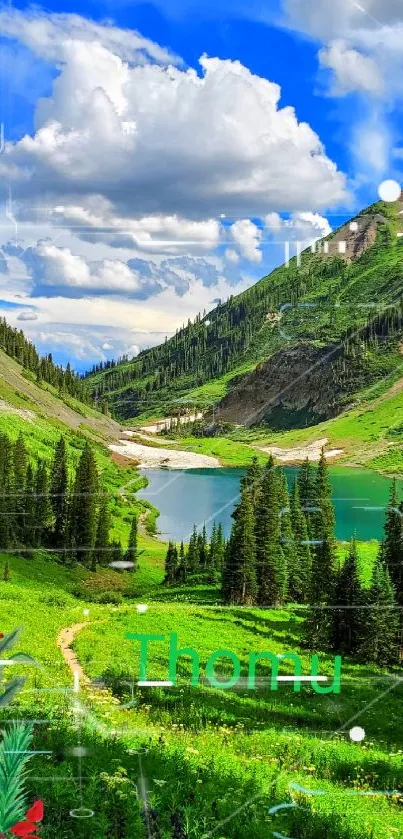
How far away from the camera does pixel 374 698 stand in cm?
1820

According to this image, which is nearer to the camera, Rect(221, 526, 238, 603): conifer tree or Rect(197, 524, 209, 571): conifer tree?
Rect(221, 526, 238, 603): conifer tree

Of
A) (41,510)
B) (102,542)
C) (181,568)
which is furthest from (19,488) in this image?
(181,568)

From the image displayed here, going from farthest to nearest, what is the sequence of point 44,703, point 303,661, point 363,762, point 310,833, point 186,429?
1. point 186,429
2. point 303,661
3. point 363,762
4. point 44,703
5. point 310,833

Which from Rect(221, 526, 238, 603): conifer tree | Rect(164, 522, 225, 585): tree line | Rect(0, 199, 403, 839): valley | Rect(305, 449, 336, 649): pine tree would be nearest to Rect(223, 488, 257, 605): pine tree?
Rect(221, 526, 238, 603): conifer tree

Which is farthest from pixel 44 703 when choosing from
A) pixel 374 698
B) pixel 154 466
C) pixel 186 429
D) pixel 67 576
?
pixel 186 429

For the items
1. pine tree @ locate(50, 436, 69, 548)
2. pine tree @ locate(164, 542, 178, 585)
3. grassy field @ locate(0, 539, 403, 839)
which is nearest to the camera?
grassy field @ locate(0, 539, 403, 839)

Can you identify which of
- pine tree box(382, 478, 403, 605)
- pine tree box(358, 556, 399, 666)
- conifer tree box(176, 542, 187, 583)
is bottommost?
conifer tree box(176, 542, 187, 583)

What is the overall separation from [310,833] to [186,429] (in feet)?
612

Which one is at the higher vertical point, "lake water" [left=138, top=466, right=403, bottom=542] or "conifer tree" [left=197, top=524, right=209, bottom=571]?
"lake water" [left=138, top=466, right=403, bottom=542]

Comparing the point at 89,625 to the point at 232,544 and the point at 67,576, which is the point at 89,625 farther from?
the point at 67,576

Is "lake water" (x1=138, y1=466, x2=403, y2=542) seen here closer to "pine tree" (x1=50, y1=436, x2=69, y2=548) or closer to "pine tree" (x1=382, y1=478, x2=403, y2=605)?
"pine tree" (x1=50, y1=436, x2=69, y2=548)

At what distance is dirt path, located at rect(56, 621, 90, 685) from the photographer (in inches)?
513

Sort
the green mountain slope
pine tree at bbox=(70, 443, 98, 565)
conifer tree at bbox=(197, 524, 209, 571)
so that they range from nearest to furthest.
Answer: conifer tree at bbox=(197, 524, 209, 571) < pine tree at bbox=(70, 443, 98, 565) < the green mountain slope

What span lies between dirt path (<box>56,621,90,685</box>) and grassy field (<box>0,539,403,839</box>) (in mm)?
215
